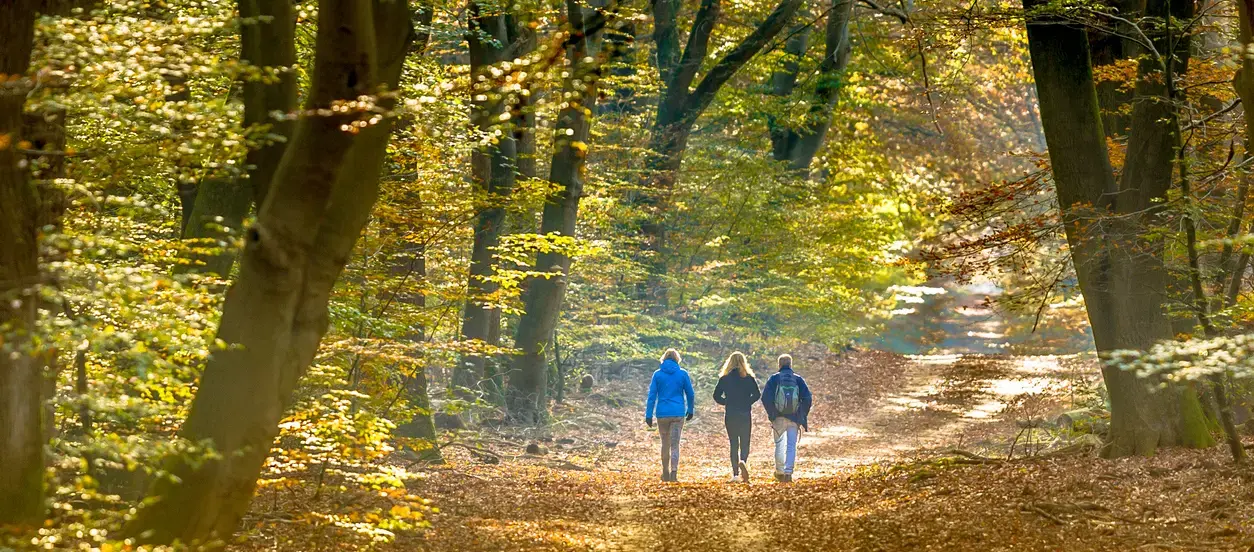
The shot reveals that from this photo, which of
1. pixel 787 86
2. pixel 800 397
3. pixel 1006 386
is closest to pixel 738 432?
pixel 800 397

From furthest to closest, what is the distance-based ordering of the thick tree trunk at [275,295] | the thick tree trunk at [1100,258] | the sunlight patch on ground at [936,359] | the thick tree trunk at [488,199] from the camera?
the sunlight patch on ground at [936,359], the thick tree trunk at [488,199], the thick tree trunk at [1100,258], the thick tree trunk at [275,295]

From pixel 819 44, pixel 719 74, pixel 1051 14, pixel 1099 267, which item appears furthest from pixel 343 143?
pixel 819 44

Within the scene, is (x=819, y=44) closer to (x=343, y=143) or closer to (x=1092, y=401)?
(x=1092, y=401)

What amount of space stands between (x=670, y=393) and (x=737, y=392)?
958 millimetres

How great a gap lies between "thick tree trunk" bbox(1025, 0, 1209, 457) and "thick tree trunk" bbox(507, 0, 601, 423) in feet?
20.2

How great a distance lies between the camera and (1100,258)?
1086 centimetres

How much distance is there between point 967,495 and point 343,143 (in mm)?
6974

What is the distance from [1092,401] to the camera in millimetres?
15289

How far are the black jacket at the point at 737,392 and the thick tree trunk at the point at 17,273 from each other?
9.34 meters

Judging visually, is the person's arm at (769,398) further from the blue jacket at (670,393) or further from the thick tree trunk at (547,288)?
the thick tree trunk at (547,288)

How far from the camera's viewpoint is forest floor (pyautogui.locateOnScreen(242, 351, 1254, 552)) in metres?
8.55

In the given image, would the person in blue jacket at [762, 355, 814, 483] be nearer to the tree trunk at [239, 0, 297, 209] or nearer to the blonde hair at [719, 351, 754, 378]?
the blonde hair at [719, 351, 754, 378]

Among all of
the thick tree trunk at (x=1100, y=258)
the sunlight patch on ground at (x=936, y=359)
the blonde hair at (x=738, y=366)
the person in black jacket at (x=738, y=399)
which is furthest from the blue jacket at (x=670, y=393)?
the sunlight patch on ground at (x=936, y=359)

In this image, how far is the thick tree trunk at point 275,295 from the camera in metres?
5.84
